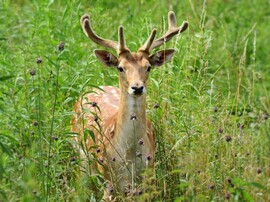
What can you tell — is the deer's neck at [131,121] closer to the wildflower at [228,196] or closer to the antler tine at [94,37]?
the antler tine at [94,37]

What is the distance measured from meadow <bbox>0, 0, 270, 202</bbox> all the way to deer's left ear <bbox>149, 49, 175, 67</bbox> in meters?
0.14

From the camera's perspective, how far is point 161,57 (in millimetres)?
8531

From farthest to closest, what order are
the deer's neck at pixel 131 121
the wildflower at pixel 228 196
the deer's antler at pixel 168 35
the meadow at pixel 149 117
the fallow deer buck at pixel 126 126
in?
the deer's antler at pixel 168 35 → the deer's neck at pixel 131 121 → the fallow deer buck at pixel 126 126 → the meadow at pixel 149 117 → the wildflower at pixel 228 196

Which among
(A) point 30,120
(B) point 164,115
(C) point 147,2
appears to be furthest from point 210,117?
(C) point 147,2

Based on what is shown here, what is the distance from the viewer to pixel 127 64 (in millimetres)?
8219

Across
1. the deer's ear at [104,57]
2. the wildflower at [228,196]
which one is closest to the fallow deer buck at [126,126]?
the deer's ear at [104,57]

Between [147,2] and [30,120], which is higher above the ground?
[147,2]

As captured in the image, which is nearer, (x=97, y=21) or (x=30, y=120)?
(x=30, y=120)

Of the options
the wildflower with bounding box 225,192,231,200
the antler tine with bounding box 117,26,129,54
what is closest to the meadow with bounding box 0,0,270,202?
the wildflower with bounding box 225,192,231,200

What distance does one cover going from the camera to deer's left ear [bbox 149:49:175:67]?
27.8 feet

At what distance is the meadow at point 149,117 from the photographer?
282 inches

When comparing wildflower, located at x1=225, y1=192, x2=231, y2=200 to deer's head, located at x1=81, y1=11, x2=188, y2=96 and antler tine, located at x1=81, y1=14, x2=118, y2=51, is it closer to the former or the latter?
deer's head, located at x1=81, y1=11, x2=188, y2=96

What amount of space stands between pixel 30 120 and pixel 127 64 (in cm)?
91

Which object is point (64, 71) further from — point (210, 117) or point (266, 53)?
point (266, 53)
